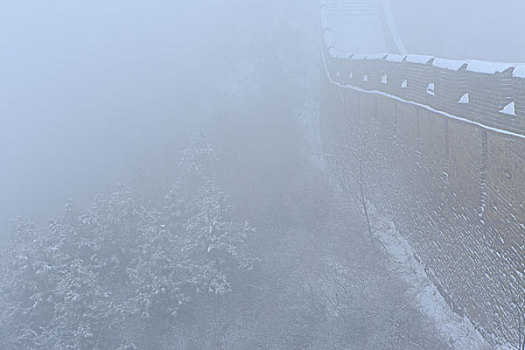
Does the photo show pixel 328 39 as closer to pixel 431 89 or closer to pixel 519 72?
pixel 431 89

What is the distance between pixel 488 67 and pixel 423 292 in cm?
538

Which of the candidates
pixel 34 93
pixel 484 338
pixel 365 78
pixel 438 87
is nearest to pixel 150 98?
pixel 34 93

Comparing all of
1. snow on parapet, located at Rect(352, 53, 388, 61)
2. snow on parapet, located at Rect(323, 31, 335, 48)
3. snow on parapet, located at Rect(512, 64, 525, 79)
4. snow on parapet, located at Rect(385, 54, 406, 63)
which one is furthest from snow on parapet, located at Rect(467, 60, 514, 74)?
snow on parapet, located at Rect(323, 31, 335, 48)

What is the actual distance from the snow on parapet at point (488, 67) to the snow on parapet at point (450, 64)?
8.7 inches

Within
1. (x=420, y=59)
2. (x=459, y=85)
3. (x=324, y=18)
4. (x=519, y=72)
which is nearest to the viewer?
(x=519, y=72)

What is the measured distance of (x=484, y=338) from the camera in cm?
835

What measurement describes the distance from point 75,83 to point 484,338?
22.4 metres

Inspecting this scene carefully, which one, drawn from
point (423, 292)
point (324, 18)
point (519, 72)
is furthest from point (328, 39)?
point (519, 72)

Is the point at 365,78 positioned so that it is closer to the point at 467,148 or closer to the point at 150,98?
the point at 467,148

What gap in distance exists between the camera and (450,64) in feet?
29.4

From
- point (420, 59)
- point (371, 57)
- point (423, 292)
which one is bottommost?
point (423, 292)

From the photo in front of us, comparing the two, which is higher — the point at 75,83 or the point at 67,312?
the point at 75,83

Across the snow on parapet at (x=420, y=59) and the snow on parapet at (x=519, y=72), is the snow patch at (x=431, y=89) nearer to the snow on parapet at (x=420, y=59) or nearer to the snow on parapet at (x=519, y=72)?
the snow on parapet at (x=420, y=59)

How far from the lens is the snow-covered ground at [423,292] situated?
8.97 m
